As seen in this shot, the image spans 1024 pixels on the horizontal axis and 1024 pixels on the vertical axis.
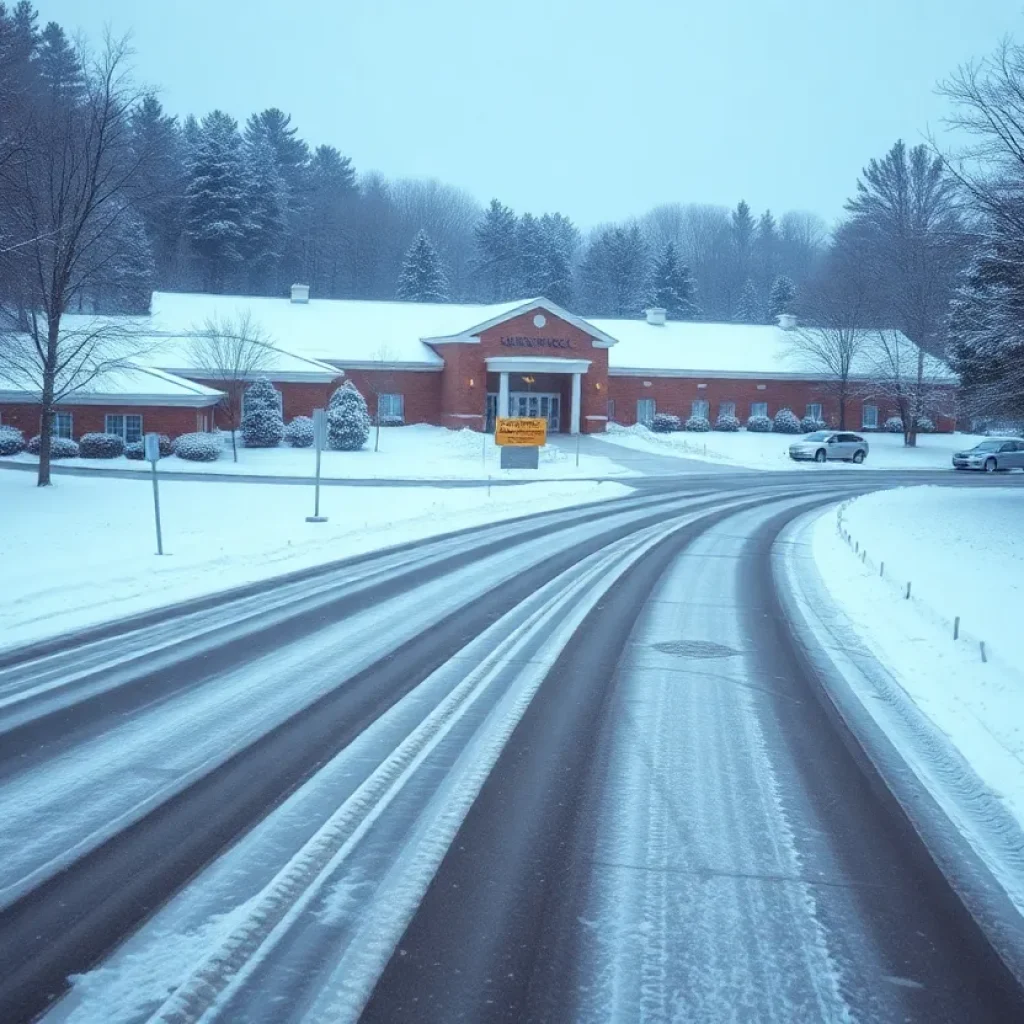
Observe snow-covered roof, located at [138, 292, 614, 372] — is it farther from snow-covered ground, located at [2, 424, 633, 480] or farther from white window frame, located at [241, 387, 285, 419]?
snow-covered ground, located at [2, 424, 633, 480]

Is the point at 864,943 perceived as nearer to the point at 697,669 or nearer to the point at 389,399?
the point at 697,669

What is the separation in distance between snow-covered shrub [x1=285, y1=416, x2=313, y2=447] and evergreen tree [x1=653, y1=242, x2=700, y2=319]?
162 ft

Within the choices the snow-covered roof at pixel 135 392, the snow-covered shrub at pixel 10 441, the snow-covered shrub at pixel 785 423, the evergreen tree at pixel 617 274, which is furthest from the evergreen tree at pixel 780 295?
the snow-covered shrub at pixel 10 441

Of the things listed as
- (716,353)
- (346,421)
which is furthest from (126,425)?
(716,353)

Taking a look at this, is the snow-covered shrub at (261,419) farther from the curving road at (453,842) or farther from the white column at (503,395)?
the curving road at (453,842)

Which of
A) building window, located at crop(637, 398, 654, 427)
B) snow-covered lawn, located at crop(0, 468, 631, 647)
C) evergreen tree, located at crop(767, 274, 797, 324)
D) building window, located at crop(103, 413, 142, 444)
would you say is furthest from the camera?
evergreen tree, located at crop(767, 274, 797, 324)

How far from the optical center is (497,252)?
9519 cm

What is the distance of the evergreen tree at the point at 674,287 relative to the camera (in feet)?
296

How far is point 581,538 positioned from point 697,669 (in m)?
11.4

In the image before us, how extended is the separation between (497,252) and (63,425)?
5822 cm

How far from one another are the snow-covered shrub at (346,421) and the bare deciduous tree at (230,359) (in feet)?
13.1

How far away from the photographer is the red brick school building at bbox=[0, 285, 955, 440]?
1807 inches

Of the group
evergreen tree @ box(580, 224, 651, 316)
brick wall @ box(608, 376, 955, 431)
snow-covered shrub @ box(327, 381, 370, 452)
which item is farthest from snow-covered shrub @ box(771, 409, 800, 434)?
evergreen tree @ box(580, 224, 651, 316)

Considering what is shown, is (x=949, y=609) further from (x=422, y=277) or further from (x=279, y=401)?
(x=422, y=277)
